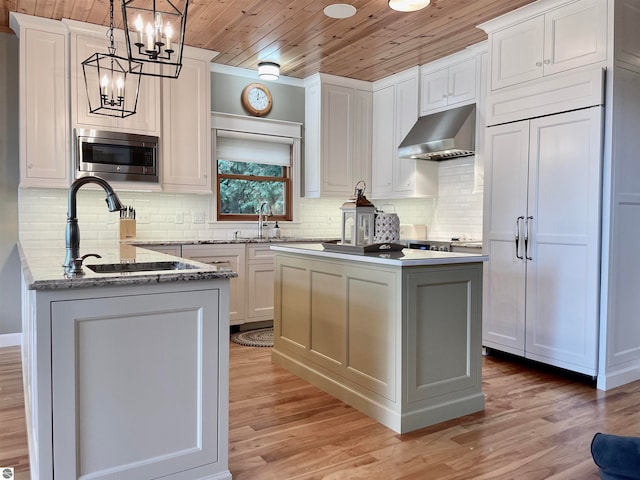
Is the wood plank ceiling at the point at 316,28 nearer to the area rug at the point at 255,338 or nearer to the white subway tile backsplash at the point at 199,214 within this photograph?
the white subway tile backsplash at the point at 199,214

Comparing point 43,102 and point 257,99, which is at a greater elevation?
point 257,99

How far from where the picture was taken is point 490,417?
110 inches

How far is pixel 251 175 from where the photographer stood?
551 centimetres

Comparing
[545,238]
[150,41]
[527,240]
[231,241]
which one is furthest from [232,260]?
[150,41]

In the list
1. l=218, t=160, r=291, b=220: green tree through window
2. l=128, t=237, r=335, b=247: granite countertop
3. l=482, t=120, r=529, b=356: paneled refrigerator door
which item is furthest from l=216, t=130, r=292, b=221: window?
l=482, t=120, r=529, b=356: paneled refrigerator door

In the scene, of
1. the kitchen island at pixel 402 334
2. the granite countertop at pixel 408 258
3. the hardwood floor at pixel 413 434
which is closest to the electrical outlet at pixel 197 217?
the hardwood floor at pixel 413 434

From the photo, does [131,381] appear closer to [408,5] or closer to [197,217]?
[408,5]

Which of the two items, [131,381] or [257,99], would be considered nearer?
[131,381]

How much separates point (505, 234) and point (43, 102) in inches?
152

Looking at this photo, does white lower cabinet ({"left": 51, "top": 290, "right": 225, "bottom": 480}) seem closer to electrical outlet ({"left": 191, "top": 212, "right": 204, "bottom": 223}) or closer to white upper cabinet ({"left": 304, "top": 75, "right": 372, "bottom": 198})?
electrical outlet ({"left": 191, "top": 212, "right": 204, "bottom": 223})

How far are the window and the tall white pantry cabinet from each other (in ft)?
8.35

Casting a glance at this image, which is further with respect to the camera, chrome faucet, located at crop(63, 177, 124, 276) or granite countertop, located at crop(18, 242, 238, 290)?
chrome faucet, located at crop(63, 177, 124, 276)

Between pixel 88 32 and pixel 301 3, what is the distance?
1869 millimetres

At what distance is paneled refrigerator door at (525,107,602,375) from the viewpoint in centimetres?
328
